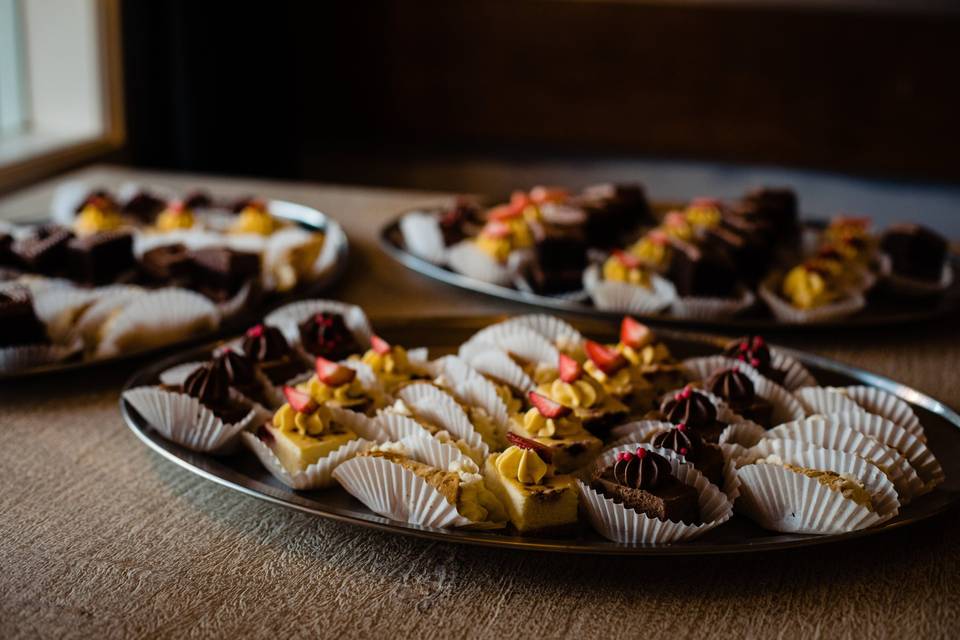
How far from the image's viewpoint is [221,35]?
12.5 feet

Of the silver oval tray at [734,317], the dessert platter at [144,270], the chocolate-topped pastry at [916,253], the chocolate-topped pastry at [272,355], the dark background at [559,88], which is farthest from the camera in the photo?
the dark background at [559,88]

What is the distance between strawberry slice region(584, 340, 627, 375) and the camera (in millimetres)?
1185

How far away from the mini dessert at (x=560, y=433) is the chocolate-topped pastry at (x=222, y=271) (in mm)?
640

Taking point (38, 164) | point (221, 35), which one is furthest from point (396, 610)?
point (221, 35)

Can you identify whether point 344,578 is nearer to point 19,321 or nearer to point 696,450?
point 696,450

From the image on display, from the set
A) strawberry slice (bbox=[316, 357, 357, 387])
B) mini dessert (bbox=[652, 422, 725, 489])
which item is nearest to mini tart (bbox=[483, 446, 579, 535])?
mini dessert (bbox=[652, 422, 725, 489])

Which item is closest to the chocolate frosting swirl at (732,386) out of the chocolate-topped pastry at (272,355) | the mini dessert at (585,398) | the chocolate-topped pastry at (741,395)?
the chocolate-topped pastry at (741,395)

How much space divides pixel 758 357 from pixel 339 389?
48 cm

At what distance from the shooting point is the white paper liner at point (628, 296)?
5.26 ft

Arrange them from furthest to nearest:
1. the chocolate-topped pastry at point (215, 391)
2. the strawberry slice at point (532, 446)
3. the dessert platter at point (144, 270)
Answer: the dessert platter at point (144, 270) < the chocolate-topped pastry at point (215, 391) < the strawberry slice at point (532, 446)

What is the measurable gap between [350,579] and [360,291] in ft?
2.81

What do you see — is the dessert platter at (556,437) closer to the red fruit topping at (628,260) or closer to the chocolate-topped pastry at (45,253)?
the red fruit topping at (628,260)

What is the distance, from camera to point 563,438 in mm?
1027

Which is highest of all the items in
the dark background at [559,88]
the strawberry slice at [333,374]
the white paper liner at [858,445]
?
the white paper liner at [858,445]
